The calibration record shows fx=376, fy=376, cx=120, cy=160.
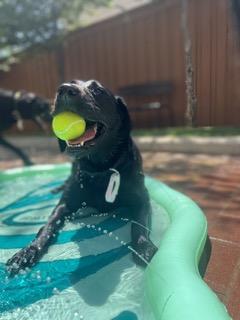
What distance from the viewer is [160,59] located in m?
9.04

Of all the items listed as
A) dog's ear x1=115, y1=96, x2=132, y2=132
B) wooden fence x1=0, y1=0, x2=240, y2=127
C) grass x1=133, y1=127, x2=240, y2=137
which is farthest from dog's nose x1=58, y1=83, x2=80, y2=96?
wooden fence x1=0, y1=0, x2=240, y2=127

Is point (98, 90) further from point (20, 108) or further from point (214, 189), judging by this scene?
point (20, 108)

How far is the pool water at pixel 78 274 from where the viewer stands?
73.2 inches

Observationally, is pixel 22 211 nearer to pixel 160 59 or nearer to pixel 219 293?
pixel 219 293

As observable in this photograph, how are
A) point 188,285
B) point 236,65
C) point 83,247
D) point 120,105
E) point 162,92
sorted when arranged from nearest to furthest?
point 188,285
point 83,247
point 120,105
point 236,65
point 162,92

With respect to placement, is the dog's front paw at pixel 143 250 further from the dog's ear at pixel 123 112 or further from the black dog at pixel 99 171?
the dog's ear at pixel 123 112

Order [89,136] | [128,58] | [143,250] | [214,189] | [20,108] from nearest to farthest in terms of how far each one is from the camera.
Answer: [143,250] < [89,136] < [214,189] < [20,108] < [128,58]

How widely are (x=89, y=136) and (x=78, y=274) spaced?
2.85ft

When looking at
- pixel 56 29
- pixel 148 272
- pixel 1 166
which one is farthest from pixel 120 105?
pixel 56 29

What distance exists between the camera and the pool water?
186 cm

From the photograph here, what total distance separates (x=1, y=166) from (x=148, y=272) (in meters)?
4.98

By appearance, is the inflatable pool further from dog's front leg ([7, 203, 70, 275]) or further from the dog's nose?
the dog's nose

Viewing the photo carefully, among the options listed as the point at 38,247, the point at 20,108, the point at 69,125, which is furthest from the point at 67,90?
the point at 20,108

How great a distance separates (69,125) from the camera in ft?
7.68
